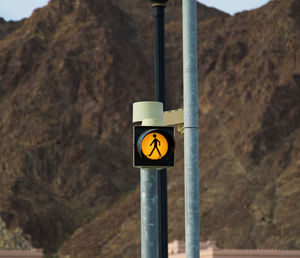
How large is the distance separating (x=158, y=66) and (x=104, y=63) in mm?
124376

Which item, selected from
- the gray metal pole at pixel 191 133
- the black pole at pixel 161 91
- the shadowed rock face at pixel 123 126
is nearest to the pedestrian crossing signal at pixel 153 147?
the gray metal pole at pixel 191 133

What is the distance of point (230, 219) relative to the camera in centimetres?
9419

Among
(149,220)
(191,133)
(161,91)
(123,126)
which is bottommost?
(149,220)

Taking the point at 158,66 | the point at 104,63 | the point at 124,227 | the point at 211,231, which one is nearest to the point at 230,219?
the point at 211,231

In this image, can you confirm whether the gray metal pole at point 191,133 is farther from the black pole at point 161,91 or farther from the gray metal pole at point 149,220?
the black pole at point 161,91

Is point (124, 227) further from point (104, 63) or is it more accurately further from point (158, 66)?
point (158, 66)

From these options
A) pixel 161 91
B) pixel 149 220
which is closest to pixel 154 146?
pixel 149 220

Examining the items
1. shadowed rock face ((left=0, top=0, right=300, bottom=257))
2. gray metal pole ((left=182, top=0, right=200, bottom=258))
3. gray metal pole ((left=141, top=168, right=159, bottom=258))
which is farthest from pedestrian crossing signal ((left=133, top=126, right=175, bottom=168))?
shadowed rock face ((left=0, top=0, right=300, bottom=257))

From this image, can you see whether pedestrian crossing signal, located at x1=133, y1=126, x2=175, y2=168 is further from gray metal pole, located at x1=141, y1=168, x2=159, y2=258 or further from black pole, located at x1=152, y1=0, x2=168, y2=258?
black pole, located at x1=152, y1=0, x2=168, y2=258

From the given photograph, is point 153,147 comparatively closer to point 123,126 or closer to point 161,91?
point 161,91

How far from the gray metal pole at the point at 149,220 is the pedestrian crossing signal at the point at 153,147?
0.14m

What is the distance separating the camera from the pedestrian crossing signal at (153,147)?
20.3ft

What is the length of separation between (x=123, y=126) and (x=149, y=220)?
11913cm

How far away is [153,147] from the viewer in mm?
6223
